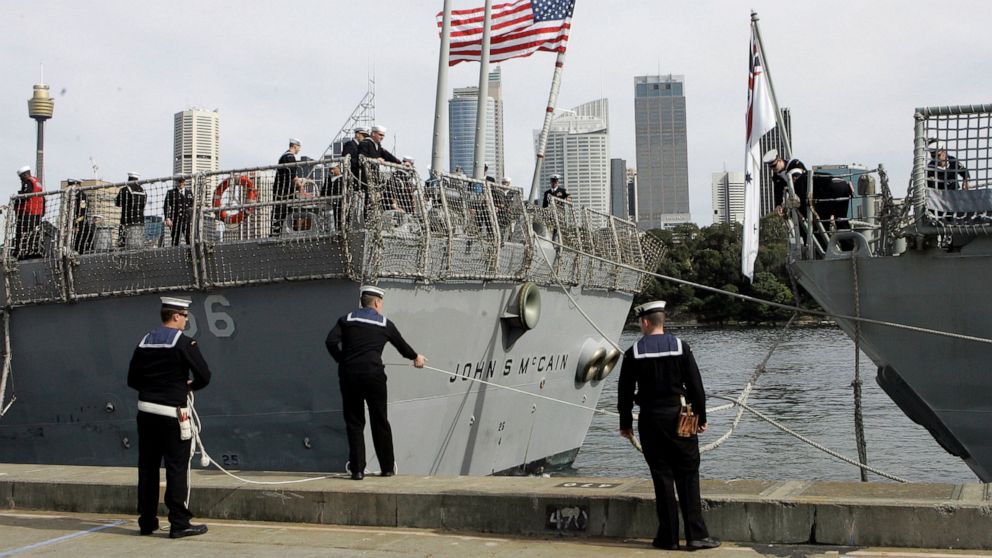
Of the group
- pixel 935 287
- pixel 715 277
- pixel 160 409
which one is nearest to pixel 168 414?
pixel 160 409

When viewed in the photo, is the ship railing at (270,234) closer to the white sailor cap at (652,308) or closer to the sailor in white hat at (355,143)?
the sailor in white hat at (355,143)

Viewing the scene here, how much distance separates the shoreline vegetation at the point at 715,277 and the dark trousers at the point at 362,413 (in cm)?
7375

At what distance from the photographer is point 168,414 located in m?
8.30

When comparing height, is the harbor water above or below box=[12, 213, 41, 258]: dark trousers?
below

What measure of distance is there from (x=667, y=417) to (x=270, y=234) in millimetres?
7270

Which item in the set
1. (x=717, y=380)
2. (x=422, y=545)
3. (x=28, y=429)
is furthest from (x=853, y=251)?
(x=717, y=380)

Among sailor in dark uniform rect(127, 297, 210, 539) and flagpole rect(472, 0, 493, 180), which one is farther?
flagpole rect(472, 0, 493, 180)

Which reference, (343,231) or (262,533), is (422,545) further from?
(343,231)

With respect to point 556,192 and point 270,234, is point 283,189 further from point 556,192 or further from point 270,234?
point 556,192

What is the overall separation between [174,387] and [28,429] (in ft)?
26.9

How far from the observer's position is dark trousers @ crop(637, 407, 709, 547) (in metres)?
7.23

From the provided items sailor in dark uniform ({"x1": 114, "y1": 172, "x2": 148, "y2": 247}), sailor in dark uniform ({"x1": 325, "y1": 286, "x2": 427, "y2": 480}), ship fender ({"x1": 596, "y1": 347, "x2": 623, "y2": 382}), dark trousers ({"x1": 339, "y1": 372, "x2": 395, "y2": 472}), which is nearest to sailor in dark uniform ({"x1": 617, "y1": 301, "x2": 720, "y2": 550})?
sailor in dark uniform ({"x1": 325, "y1": 286, "x2": 427, "y2": 480})

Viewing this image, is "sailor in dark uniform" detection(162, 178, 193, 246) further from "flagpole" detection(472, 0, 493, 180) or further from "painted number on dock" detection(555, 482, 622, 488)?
"painted number on dock" detection(555, 482, 622, 488)

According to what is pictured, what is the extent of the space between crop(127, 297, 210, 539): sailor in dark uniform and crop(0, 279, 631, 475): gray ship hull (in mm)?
4173
